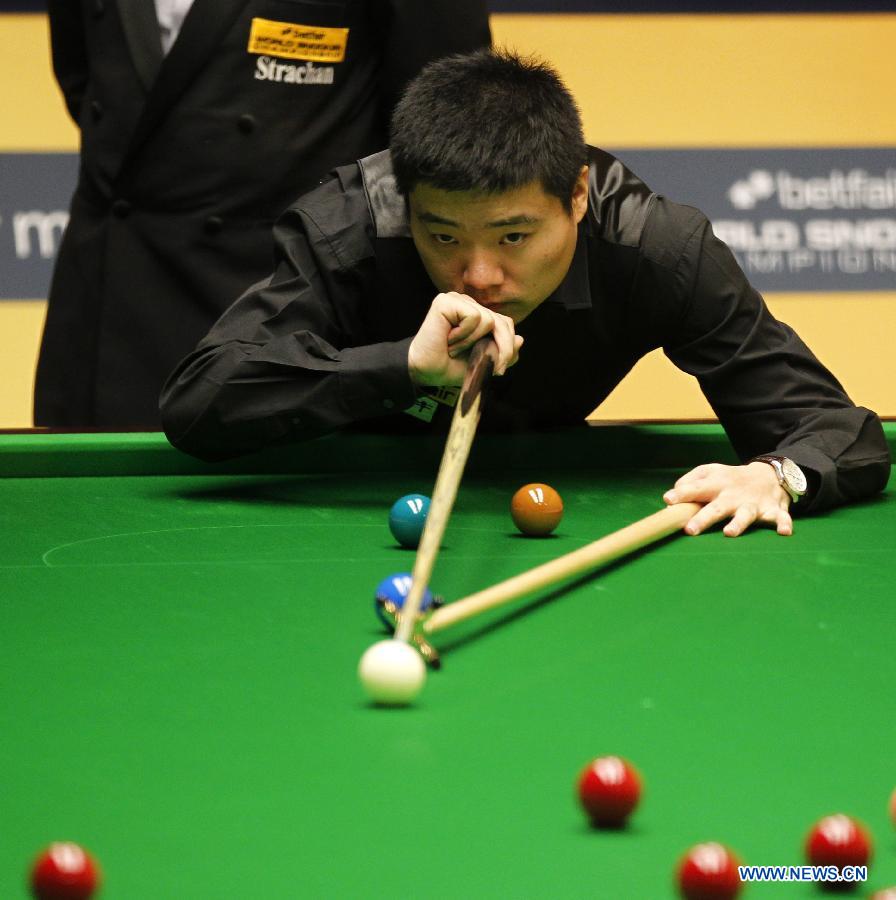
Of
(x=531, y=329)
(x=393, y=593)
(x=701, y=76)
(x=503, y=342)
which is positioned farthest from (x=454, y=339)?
(x=701, y=76)

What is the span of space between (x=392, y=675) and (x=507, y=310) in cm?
117

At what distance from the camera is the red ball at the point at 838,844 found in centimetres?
95

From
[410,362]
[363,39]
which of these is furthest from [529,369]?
[363,39]

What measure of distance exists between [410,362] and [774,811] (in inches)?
52.6

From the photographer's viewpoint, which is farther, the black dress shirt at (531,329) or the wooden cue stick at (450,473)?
the black dress shirt at (531,329)

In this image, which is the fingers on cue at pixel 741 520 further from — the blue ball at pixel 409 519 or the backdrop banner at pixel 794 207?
the backdrop banner at pixel 794 207

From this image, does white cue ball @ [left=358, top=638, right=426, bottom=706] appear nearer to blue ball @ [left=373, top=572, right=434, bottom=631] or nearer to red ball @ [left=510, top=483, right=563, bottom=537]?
blue ball @ [left=373, top=572, right=434, bottom=631]

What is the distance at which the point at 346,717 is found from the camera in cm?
130

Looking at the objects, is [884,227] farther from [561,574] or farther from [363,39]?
[561,574]

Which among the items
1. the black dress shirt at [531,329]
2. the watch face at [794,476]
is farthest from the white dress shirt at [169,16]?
the watch face at [794,476]

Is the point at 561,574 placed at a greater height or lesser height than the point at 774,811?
lesser

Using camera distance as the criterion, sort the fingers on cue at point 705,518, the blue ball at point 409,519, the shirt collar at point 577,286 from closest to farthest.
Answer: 1. the blue ball at point 409,519
2. the fingers on cue at point 705,518
3. the shirt collar at point 577,286

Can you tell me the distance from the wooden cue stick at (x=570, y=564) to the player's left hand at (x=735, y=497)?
0.07 ft

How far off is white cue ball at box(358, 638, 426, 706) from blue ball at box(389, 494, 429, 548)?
67 cm
